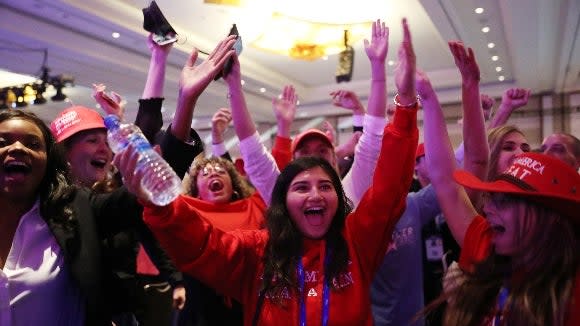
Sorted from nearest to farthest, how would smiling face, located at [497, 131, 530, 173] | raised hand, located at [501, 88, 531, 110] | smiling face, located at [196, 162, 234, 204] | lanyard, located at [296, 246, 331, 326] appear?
lanyard, located at [296, 246, 331, 326] < smiling face, located at [497, 131, 530, 173] < raised hand, located at [501, 88, 531, 110] < smiling face, located at [196, 162, 234, 204]

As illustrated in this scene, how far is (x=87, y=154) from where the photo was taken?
→ 2.04 m

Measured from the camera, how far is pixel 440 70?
9.49 m

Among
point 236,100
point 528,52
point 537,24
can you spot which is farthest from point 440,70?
point 236,100

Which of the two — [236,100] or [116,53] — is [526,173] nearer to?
[236,100]

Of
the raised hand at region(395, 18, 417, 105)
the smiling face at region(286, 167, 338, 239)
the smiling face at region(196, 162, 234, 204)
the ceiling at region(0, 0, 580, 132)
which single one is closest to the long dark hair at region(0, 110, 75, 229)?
the smiling face at region(286, 167, 338, 239)

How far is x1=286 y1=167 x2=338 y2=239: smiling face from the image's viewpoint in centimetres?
157

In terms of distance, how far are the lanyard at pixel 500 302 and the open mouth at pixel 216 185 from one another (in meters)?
1.80

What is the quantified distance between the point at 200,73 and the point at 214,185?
1.35 m

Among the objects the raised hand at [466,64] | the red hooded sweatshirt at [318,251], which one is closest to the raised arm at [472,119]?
the raised hand at [466,64]

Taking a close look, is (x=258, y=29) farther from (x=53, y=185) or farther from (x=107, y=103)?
(x=53, y=185)

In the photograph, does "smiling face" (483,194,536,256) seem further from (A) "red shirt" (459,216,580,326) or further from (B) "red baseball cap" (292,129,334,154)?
(B) "red baseball cap" (292,129,334,154)

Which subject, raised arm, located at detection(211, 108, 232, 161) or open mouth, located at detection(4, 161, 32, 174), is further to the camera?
raised arm, located at detection(211, 108, 232, 161)

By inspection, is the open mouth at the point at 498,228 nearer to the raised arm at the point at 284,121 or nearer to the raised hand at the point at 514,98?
the raised arm at the point at 284,121

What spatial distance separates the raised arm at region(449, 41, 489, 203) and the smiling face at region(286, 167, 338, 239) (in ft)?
1.91
